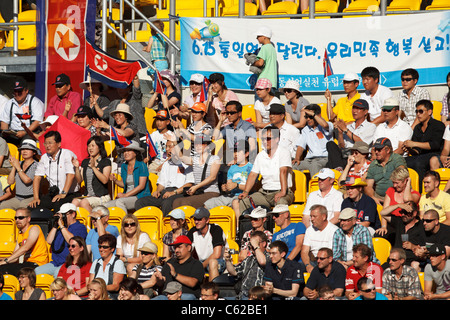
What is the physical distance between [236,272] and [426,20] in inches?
219

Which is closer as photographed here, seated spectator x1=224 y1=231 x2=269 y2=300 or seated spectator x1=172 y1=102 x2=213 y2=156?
seated spectator x1=224 y1=231 x2=269 y2=300

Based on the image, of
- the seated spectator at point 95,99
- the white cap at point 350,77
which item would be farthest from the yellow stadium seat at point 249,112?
the seated spectator at point 95,99

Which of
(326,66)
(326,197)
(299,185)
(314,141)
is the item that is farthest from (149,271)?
(326,66)

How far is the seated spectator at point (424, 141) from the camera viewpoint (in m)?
11.8

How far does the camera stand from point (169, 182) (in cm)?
1241

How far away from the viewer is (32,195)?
1280 centimetres

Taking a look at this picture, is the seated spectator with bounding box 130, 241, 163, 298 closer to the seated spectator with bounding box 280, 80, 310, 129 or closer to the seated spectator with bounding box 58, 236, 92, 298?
the seated spectator with bounding box 58, 236, 92, 298

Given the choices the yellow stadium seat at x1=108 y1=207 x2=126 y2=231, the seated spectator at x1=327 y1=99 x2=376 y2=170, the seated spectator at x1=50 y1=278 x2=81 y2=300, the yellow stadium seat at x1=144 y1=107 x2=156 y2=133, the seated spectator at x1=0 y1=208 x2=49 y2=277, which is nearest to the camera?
the seated spectator at x1=50 y1=278 x2=81 y2=300

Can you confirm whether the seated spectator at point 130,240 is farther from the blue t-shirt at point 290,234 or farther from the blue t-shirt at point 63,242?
the blue t-shirt at point 290,234

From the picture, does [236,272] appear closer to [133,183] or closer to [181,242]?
[181,242]

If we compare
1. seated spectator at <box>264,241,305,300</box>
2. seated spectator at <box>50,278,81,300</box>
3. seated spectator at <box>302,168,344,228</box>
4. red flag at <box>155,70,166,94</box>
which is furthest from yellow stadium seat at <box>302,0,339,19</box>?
seated spectator at <box>50,278,81,300</box>

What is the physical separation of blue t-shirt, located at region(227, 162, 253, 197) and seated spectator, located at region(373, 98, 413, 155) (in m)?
1.67

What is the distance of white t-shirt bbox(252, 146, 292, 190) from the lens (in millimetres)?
11602
